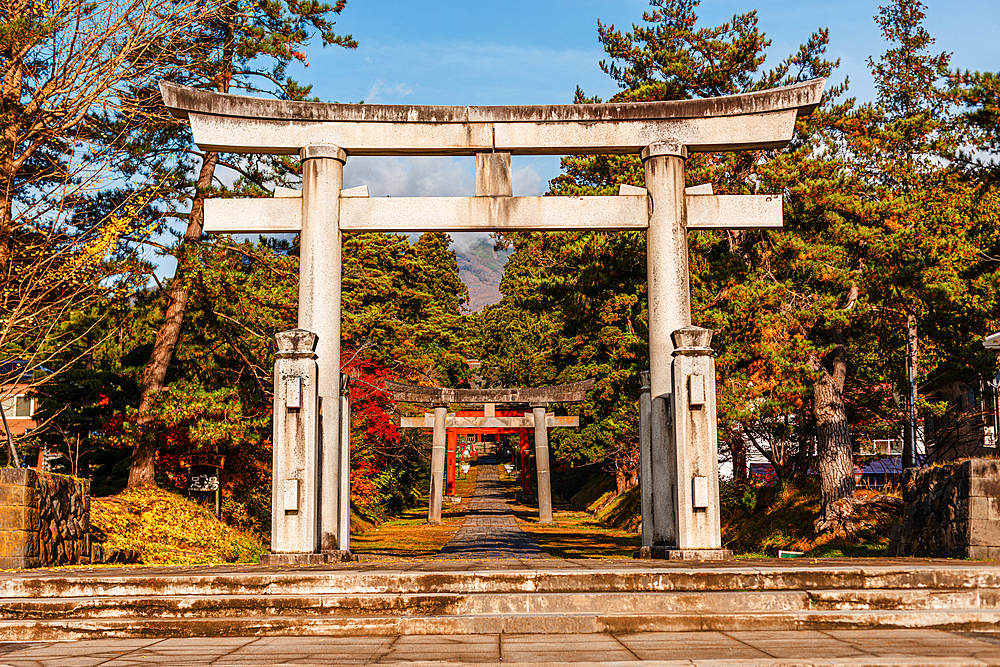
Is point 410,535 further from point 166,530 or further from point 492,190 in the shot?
point 492,190

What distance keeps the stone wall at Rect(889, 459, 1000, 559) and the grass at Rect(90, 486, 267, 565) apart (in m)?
10.6

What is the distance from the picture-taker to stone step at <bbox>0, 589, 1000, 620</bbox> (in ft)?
20.0

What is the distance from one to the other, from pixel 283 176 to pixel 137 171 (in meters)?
2.70

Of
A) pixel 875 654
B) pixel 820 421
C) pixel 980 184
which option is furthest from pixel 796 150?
pixel 875 654

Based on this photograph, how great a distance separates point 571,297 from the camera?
72.6 feet

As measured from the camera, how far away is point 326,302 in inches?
418

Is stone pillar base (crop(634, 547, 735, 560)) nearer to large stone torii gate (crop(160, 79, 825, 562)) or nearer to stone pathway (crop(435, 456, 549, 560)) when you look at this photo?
large stone torii gate (crop(160, 79, 825, 562))

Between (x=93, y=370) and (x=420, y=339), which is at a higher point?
(x=420, y=339)

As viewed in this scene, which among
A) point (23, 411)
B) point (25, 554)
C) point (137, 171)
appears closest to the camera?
point (25, 554)

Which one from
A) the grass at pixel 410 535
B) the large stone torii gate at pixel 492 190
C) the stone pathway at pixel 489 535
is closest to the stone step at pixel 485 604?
the large stone torii gate at pixel 492 190

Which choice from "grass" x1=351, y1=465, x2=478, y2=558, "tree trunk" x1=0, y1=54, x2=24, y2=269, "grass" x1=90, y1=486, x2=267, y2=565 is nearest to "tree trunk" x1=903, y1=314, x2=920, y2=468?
"grass" x1=351, y1=465, x2=478, y2=558

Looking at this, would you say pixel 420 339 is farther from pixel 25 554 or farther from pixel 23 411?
pixel 25 554

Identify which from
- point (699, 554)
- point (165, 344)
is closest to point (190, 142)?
point (165, 344)

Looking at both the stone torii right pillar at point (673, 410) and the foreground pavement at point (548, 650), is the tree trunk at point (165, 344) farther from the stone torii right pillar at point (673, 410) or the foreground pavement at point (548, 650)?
the foreground pavement at point (548, 650)
